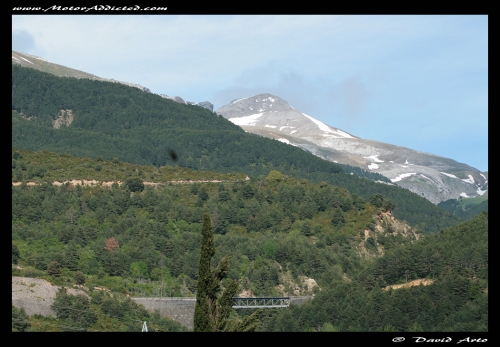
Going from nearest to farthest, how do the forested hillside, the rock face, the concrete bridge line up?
the forested hillside < the rock face < the concrete bridge

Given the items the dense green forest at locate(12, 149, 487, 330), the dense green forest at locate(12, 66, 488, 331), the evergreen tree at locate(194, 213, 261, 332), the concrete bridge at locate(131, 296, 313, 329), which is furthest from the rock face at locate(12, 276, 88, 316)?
the evergreen tree at locate(194, 213, 261, 332)

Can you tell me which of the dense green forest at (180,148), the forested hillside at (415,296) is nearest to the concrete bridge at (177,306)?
the forested hillside at (415,296)

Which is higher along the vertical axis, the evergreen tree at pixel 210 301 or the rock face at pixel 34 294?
the evergreen tree at pixel 210 301

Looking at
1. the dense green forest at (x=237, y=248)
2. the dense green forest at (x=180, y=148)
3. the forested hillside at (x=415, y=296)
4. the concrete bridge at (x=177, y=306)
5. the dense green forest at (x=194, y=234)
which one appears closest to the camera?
the forested hillside at (x=415, y=296)

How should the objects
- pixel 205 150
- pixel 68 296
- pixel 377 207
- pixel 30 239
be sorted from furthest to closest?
pixel 205 150 → pixel 377 207 → pixel 30 239 → pixel 68 296

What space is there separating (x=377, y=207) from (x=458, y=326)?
5197cm

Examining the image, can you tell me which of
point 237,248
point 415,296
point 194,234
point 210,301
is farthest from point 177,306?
point 210,301

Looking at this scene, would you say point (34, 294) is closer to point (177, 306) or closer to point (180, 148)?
point (177, 306)

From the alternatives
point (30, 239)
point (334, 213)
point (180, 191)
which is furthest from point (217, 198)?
point (30, 239)

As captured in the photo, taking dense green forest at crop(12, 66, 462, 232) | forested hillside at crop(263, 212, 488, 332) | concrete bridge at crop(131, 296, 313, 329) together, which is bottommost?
concrete bridge at crop(131, 296, 313, 329)

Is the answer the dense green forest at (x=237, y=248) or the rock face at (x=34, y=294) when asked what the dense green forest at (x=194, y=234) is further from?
the rock face at (x=34, y=294)

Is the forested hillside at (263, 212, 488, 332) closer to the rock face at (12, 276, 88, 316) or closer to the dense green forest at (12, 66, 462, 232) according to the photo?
the rock face at (12, 276, 88, 316)

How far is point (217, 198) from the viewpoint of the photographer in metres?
109

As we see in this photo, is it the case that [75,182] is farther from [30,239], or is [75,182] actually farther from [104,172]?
[30,239]
